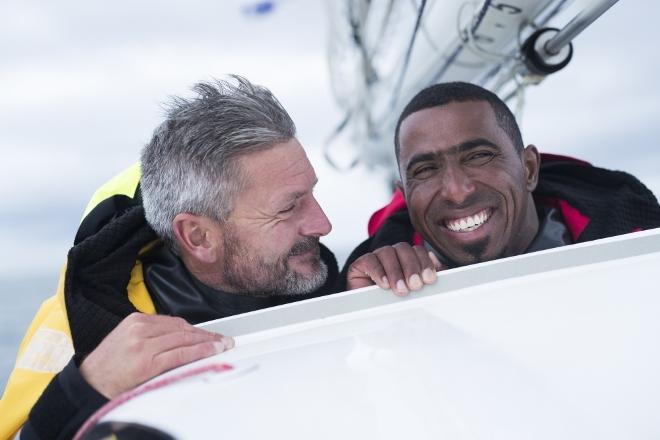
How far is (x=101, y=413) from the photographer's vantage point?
1.89 ft

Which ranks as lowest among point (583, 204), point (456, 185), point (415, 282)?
point (583, 204)

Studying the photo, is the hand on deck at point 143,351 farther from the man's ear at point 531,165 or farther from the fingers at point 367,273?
the man's ear at point 531,165

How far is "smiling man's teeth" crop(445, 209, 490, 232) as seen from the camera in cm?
144

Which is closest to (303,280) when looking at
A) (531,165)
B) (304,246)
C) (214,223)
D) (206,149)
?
(304,246)

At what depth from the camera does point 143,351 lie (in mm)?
759

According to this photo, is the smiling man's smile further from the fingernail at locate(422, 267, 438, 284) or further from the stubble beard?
the fingernail at locate(422, 267, 438, 284)

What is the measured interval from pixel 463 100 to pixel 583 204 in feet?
1.18

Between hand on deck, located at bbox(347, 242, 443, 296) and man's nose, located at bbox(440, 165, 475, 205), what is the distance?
0.44m

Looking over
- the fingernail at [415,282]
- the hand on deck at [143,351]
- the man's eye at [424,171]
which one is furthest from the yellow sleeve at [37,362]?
the man's eye at [424,171]

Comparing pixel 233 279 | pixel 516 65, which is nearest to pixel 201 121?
pixel 233 279

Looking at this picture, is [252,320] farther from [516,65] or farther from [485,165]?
[516,65]

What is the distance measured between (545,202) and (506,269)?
955mm

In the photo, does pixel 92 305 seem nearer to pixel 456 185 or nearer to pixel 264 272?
pixel 264 272

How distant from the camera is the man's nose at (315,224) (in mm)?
1239
